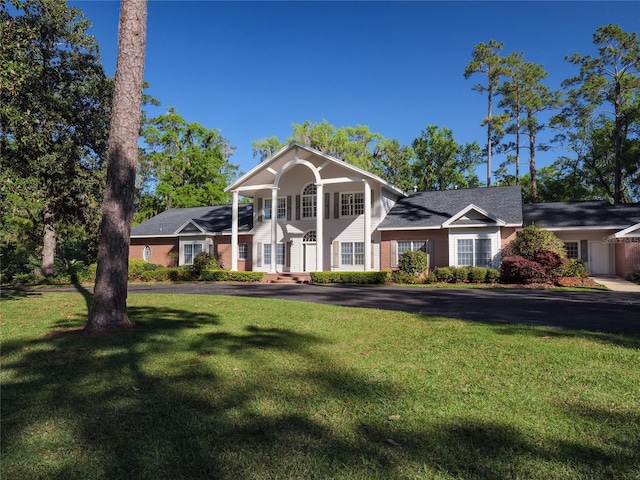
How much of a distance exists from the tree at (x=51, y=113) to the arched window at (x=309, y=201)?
12114 millimetres

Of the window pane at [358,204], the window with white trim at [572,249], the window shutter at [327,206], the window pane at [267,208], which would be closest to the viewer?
the window with white trim at [572,249]

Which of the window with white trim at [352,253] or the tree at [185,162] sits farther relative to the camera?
the tree at [185,162]

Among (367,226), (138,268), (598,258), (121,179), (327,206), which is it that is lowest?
(138,268)

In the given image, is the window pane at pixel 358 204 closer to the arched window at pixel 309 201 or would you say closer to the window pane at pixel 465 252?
the arched window at pixel 309 201

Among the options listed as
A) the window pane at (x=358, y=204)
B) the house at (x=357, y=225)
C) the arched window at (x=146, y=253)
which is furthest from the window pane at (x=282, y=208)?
the arched window at (x=146, y=253)

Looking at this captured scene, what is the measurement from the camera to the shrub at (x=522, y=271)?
61.7 feet

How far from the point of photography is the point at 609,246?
22609 millimetres

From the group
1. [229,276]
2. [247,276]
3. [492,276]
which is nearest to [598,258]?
[492,276]

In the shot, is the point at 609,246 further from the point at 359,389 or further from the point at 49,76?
the point at 49,76

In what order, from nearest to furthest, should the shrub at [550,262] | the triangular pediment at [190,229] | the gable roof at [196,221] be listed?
the shrub at [550,262] → the triangular pediment at [190,229] → the gable roof at [196,221]

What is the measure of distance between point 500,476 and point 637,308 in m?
10.4

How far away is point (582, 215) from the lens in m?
23.5

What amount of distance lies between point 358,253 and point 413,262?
407 cm

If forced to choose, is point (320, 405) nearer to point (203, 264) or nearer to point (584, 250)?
point (203, 264)
